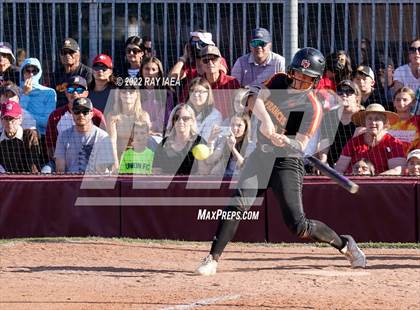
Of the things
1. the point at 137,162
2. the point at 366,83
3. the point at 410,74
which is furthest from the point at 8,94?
the point at 410,74

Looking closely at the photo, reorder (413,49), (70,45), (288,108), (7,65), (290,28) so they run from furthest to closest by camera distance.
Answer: (7,65) → (70,45) → (413,49) → (290,28) → (288,108)

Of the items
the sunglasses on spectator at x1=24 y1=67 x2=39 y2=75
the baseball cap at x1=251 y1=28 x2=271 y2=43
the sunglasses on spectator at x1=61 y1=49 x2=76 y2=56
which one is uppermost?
the baseball cap at x1=251 y1=28 x2=271 y2=43

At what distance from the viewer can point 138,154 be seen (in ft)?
34.8

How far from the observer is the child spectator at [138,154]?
34.6 feet

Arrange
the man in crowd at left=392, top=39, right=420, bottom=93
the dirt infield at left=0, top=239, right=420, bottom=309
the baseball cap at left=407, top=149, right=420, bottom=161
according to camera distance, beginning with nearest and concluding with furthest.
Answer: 1. the dirt infield at left=0, top=239, right=420, bottom=309
2. the baseball cap at left=407, top=149, right=420, bottom=161
3. the man in crowd at left=392, top=39, right=420, bottom=93

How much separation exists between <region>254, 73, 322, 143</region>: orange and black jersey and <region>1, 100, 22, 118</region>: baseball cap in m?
3.76

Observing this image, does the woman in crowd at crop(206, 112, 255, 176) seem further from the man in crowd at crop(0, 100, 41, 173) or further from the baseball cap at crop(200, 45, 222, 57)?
the man in crowd at crop(0, 100, 41, 173)

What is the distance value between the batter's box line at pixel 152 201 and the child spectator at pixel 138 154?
0.39m

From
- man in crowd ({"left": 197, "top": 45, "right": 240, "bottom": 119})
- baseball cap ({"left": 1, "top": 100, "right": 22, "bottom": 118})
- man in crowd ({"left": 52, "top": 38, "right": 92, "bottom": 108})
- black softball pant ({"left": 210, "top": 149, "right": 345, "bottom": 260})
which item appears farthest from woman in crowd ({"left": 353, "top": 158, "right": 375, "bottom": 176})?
baseball cap ({"left": 1, "top": 100, "right": 22, "bottom": 118})

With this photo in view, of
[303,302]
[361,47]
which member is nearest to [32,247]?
[303,302]

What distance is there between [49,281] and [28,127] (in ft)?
11.8

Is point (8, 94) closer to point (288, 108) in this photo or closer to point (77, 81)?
Answer: point (77, 81)

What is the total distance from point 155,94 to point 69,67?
1.21 m

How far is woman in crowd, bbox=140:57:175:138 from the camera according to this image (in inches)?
427
